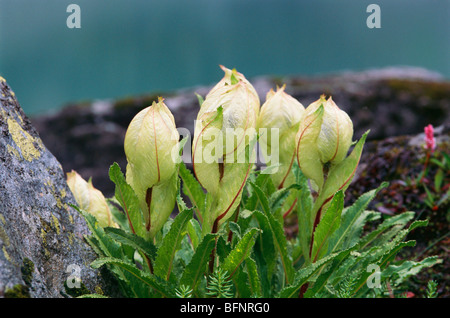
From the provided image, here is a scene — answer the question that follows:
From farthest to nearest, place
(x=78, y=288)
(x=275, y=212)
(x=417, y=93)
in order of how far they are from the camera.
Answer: (x=417, y=93), (x=275, y=212), (x=78, y=288)

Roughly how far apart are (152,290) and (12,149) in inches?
25.9

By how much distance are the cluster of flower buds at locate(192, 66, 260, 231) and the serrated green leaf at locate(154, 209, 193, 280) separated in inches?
3.9

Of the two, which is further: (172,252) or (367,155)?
(367,155)

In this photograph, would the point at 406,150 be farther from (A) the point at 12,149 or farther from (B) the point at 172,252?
(A) the point at 12,149

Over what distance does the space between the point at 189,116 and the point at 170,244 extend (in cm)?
416

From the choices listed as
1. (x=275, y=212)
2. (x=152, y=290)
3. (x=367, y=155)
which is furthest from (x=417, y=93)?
(x=152, y=290)

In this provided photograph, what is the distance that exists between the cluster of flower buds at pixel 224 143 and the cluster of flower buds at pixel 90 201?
525 mm

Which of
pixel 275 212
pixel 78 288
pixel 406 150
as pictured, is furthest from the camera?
pixel 406 150

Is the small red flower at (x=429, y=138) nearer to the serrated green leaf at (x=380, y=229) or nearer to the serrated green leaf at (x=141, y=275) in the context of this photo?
the serrated green leaf at (x=380, y=229)

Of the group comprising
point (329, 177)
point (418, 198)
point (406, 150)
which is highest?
point (329, 177)

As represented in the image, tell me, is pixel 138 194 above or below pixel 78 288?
above

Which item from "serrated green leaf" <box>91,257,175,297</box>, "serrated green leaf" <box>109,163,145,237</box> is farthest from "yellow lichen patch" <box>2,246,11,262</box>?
"serrated green leaf" <box>109,163,145,237</box>

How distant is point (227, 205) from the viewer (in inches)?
53.9

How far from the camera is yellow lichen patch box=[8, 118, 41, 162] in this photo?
1.47 meters
